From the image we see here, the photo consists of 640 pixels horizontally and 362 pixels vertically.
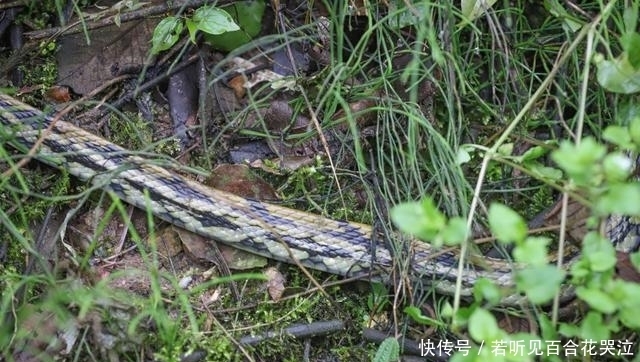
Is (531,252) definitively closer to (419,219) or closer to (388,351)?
(419,219)

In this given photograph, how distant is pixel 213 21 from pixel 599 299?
66.6 inches

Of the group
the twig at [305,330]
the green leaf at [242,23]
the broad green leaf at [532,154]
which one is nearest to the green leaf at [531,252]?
the broad green leaf at [532,154]

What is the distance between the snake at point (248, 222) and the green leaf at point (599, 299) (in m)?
0.88

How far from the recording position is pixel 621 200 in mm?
1705

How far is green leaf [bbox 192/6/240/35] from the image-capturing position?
2.98 meters

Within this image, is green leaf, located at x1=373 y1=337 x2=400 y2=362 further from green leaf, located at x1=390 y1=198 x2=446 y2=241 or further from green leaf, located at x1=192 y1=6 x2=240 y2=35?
green leaf, located at x1=192 y1=6 x2=240 y2=35

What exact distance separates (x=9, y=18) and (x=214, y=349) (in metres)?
1.48

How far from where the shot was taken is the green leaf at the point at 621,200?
1687mm

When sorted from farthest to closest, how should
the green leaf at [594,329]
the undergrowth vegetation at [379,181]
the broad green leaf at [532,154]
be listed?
the undergrowth vegetation at [379,181]
the broad green leaf at [532,154]
the green leaf at [594,329]

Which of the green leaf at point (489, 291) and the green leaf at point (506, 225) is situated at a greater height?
the green leaf at point (506, 225)

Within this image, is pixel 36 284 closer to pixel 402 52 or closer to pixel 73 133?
pixel 73 133

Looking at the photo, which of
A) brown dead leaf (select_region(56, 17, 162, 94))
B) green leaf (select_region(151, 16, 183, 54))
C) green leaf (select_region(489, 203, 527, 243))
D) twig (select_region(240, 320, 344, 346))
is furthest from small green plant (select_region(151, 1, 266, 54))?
green leaf (select_region(489, 203, 527, 243))

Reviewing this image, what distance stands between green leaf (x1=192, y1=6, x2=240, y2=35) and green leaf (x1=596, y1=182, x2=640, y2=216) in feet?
5.34

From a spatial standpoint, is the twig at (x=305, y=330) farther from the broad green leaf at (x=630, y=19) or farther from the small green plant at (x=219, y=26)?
the broad green leaf at (x=630, y=19)
